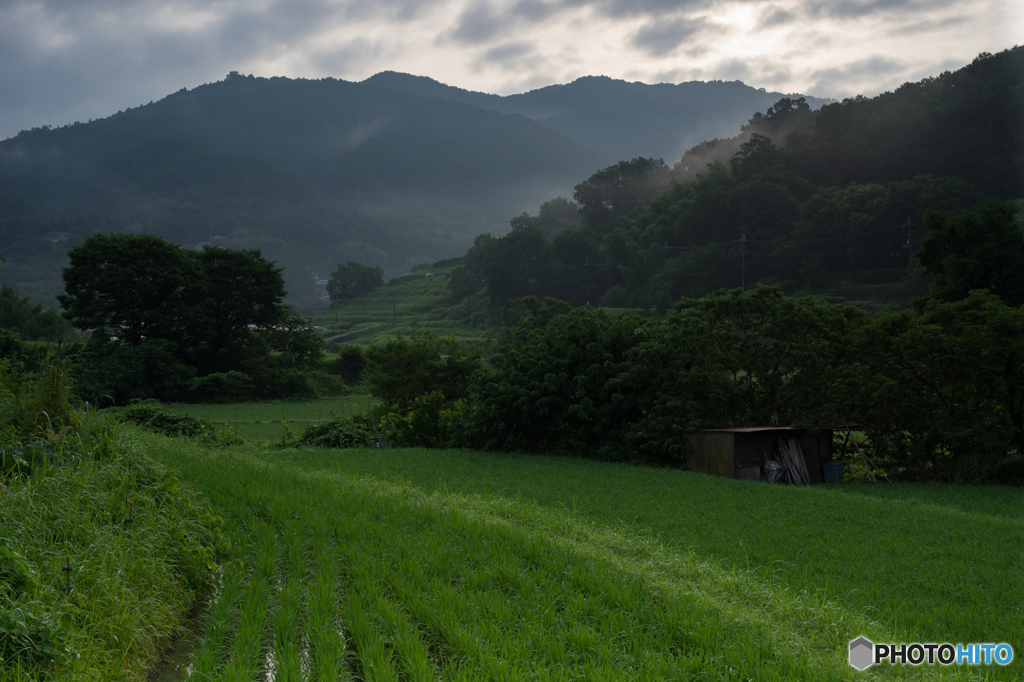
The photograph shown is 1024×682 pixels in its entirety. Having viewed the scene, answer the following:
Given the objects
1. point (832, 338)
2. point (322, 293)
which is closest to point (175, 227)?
point (322, 293)

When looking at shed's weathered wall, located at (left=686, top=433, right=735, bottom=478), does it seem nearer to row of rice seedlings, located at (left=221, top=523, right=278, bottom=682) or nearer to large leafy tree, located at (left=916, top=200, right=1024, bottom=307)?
row of rice seedlings, located at (left=221, top=523, right=278, bottom=682)

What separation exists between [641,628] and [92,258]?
4088 cm

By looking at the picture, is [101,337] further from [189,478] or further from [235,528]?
[235,528]

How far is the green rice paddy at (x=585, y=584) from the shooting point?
4.34 meters

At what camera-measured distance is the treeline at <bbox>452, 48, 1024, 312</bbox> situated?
2267 inches

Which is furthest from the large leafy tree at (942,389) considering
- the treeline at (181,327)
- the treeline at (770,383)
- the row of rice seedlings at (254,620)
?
the treeline at (181,327)

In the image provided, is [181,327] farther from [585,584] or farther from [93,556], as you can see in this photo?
[585,584]

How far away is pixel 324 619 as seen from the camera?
4977 mm

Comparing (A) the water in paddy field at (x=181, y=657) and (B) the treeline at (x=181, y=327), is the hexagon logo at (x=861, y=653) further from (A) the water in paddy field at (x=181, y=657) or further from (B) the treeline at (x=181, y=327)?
(B) the treeline at (x=181, y=327)

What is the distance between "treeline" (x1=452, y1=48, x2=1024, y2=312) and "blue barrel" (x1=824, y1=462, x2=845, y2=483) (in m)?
45.3

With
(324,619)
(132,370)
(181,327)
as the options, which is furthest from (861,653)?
(181,327)

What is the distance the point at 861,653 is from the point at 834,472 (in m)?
11.3

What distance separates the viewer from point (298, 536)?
6.95 m

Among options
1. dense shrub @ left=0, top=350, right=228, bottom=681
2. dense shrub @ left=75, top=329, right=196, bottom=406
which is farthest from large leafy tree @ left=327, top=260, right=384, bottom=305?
dense shrub @ left=0, top=350, right=228, bottom=681
